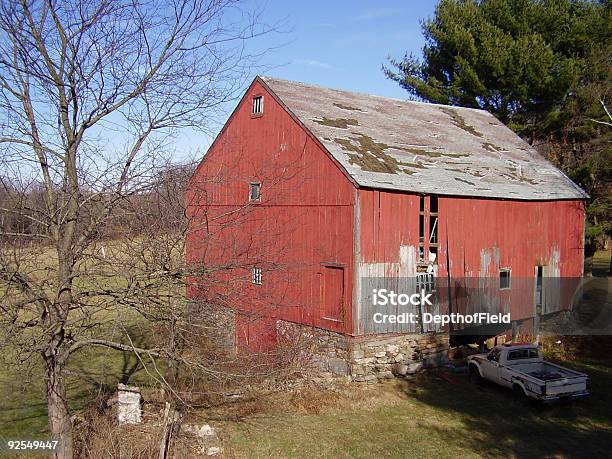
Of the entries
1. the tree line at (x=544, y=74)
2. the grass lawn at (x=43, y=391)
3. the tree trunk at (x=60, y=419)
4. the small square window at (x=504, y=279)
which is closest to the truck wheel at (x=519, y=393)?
the small square window at (x=504, y=279)

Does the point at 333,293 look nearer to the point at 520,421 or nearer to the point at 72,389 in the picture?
the point at 520,421

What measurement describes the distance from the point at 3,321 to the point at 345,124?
13314 mm

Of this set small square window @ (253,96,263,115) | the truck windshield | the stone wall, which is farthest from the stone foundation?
small square window @ (253,96,263,115)

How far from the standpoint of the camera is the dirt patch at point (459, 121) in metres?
23.2

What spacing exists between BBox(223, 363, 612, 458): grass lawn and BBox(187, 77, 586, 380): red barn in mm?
1975

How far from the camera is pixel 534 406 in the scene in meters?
13.6

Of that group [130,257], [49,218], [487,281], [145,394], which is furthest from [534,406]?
[49,218]

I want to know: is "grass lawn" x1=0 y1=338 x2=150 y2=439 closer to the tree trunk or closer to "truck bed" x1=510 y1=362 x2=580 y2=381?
the tree trunk

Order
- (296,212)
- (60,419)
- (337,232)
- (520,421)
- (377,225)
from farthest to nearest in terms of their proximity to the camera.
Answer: (296,212), (337,232), (377,225), (520,421), (60,419)

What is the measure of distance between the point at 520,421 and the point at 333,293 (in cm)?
566

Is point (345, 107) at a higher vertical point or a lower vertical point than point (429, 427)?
higher

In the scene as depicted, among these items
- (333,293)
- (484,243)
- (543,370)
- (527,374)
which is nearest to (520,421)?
(527,374)

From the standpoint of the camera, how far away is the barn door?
15.5m

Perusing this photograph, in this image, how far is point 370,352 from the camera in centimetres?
1547
